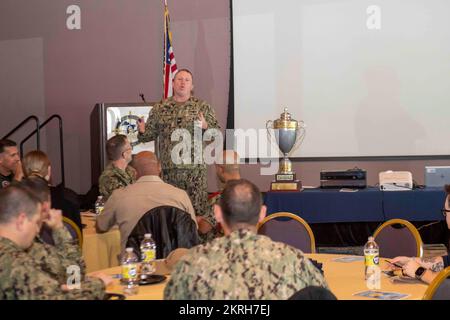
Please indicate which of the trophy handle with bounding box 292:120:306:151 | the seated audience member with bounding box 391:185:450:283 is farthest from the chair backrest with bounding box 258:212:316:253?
the trophy handle with bounding box 292:120:306:151

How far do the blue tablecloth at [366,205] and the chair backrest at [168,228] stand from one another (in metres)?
2.72

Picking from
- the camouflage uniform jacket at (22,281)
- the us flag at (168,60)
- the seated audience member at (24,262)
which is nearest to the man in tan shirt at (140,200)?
the seated audience member at (24,262)

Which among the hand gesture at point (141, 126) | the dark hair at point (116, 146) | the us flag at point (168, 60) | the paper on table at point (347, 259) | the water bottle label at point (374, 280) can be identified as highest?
the us flag at point (168, 60)

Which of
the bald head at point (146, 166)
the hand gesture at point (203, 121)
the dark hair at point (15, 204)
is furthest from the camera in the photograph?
the hand gesture at point (203, 121)

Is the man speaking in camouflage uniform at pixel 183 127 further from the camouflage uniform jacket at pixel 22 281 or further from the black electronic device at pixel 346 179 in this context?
the camouflage uniform jacket at pixel 22 281

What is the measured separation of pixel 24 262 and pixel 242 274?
0.73 meters

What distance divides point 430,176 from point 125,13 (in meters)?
4.09

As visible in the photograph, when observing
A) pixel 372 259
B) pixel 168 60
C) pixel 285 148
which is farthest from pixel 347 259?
pixel 168 60

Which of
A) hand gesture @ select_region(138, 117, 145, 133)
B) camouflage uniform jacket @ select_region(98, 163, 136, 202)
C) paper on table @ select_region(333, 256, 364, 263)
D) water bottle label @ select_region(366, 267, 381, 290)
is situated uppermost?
hand gesture @ select_region(138, 117, 145, 133)

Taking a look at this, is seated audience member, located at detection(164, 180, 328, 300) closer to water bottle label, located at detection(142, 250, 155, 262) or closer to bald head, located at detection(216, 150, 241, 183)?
water bottle label, located at detection(142, 250, 155, 262)

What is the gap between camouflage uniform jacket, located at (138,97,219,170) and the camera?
620 centimetres

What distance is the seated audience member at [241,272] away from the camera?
206 centimetres

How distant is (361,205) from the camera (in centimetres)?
640
